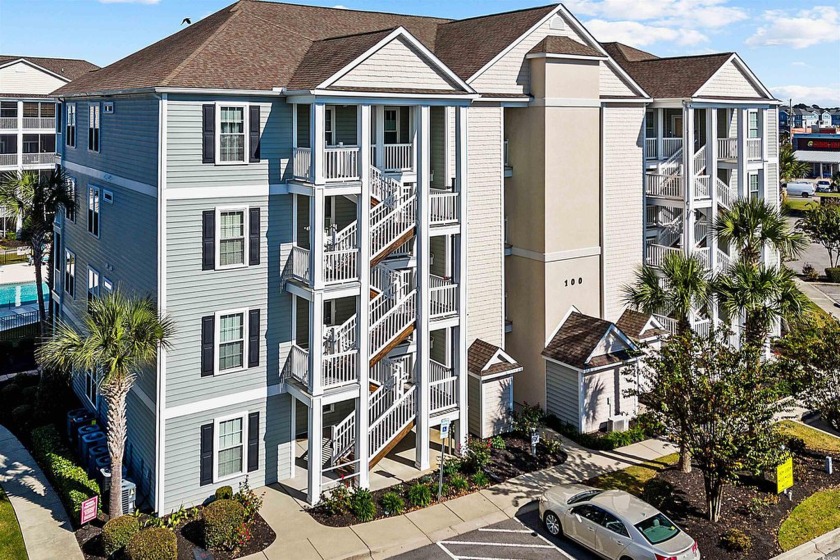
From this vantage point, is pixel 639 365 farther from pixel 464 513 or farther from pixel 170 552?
pixel 170 552

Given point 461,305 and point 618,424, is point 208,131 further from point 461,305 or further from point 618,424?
point 618,424

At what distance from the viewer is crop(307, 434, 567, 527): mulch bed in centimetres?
1859

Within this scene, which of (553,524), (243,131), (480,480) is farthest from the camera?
(480,480)

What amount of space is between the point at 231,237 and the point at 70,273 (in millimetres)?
11663

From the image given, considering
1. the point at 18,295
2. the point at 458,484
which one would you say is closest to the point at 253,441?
the point at 458,484

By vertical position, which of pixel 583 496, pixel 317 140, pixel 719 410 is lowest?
pixel 583 496

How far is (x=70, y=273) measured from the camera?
27.4 meters

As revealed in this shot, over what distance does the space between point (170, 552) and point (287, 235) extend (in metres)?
8.56

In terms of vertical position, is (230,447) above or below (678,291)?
below

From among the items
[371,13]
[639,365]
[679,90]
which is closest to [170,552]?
[639,365]

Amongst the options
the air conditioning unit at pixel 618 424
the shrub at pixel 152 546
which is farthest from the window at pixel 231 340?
the air conditioning unit at pixel 618 424

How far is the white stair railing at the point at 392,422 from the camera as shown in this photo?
67.8 ft

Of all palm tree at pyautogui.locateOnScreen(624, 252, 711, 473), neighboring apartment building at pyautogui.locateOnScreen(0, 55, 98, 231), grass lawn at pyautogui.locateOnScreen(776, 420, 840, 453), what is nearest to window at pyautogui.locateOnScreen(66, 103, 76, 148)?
palm tree at pyautogui.locateOnScreen(624, 252, 711, 473)

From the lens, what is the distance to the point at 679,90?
91.9ft
